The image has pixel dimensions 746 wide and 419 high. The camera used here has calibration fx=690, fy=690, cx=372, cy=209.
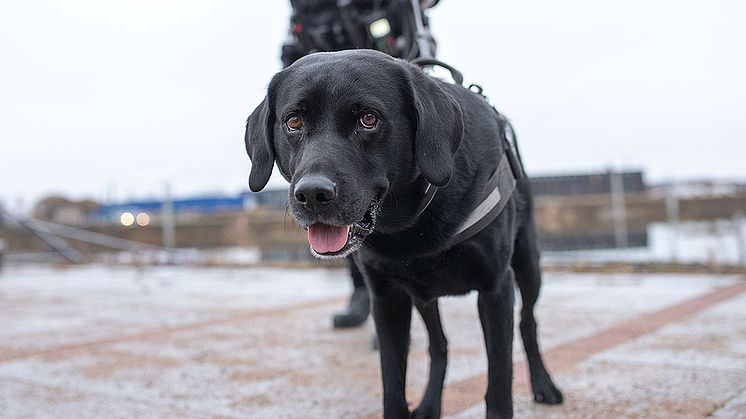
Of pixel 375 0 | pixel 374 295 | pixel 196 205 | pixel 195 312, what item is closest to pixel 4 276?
pixel 195 312

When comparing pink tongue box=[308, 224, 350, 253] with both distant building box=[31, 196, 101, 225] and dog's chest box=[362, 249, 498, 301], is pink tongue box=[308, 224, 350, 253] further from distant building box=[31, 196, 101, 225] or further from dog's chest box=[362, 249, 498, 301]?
distant building box=[31, 196, 101, 225]

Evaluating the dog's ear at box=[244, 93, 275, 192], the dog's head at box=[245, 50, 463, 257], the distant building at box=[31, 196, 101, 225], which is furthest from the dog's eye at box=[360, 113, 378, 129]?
the distant building at box=[31, 196, 101, 225]

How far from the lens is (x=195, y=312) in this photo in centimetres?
594

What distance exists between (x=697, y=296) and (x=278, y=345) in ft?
11.1

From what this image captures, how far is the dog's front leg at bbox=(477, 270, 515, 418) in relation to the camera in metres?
2.21

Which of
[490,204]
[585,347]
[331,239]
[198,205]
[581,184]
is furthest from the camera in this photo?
[198,205]

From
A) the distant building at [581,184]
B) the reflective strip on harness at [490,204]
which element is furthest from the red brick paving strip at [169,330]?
the distant building at [581,184]

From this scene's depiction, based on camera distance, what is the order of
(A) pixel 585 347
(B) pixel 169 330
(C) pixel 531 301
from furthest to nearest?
(B) pixel 169 330, (A) pixel 585 347, (C) pixel 531 301

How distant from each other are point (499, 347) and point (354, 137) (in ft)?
2.88

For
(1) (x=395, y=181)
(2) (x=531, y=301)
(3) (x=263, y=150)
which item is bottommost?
(2) (x=531, y=301)

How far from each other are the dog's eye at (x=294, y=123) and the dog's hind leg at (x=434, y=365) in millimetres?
883

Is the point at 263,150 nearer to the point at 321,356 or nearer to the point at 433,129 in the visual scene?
the point at 433,129

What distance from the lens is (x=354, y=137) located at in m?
1.82

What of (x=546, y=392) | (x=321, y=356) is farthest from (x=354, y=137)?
(x=321, y=356)
